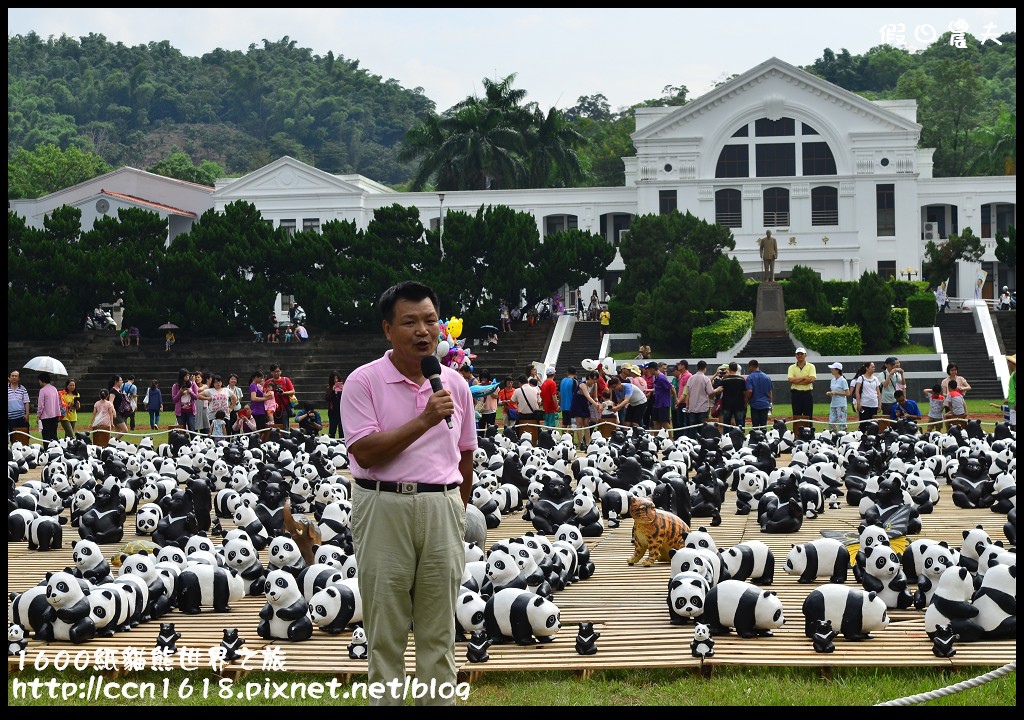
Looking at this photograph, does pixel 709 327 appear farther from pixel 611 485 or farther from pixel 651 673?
pixel 651 673

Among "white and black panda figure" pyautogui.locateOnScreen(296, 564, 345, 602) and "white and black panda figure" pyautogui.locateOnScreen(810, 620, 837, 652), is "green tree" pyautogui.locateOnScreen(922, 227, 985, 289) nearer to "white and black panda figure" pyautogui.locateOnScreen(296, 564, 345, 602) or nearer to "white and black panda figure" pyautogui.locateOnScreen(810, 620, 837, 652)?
"white and black panda figure" pyautogui.locateOnScreen(810, 620, 837, 652)

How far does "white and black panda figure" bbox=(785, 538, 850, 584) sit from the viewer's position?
34.5 feet

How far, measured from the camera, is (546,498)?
47.2 ft

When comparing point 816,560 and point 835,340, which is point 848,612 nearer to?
point 816,560

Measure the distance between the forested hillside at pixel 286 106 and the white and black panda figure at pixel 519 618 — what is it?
73.5 metres

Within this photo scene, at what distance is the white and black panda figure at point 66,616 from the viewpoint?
8.83 m

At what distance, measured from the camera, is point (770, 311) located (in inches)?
1916

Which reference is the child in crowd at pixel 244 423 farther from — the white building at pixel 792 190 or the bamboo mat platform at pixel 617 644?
the white building at pixel 792 190

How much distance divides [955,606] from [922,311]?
41953mm

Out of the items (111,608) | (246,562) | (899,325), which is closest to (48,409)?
(246,562)

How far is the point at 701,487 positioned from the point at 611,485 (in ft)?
4.53

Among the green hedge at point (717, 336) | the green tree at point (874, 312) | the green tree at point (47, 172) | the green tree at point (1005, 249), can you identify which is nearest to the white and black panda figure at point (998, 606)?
the green hedge at point (717, 336)

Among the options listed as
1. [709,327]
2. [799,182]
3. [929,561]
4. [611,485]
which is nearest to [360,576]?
[929,561]

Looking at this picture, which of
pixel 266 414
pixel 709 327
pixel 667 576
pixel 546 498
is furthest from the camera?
pixel 709 327
